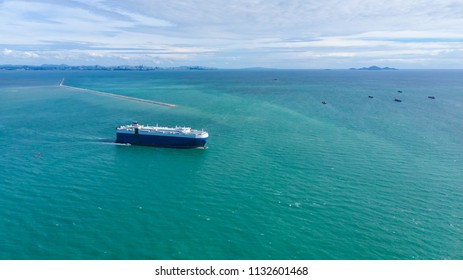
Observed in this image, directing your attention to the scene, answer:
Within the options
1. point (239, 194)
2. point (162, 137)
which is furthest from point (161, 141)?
point (239, 194)

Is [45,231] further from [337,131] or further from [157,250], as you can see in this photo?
[337,131]

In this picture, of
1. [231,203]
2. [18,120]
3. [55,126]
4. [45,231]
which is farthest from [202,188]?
[18,120]

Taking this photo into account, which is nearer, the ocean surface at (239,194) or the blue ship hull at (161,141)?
the ocean surface at (239,194)

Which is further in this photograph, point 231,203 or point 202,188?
point 202,188

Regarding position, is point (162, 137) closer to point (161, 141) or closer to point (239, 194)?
point (161, 141)

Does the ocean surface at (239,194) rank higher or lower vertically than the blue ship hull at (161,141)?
lower

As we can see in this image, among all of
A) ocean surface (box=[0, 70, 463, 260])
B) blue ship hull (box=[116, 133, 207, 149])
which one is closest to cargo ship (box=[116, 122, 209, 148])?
blue ship hull (box=[116, 133, 207, 149])

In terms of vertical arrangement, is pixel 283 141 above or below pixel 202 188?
above

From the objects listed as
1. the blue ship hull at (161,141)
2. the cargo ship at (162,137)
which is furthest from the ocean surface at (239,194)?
the cargo ship at (162,137)

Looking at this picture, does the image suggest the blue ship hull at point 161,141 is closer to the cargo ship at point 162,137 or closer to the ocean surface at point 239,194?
the cargo ship at point 162,137
